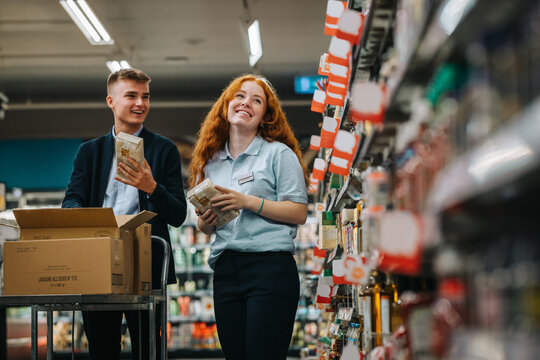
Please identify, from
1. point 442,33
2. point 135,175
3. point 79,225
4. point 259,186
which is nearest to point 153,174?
point 135,175

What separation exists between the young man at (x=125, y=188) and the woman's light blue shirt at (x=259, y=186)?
37cm

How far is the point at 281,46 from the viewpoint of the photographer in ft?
28.1

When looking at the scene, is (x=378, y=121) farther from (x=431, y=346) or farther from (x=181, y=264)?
(x=181, y=264)

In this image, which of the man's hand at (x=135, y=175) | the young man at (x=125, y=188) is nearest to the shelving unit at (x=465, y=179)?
the man's hand at (x=135, y=175)

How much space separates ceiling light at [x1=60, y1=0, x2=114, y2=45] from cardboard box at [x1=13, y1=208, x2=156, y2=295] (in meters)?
3.36

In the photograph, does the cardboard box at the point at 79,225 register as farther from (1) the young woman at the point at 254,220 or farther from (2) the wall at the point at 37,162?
(2) the wall at the point at 37,162

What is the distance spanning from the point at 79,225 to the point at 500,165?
2140 millimetres

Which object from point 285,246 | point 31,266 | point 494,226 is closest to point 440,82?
point 494,226

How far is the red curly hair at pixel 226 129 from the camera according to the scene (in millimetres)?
2926

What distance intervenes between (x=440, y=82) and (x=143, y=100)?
2.21 metres

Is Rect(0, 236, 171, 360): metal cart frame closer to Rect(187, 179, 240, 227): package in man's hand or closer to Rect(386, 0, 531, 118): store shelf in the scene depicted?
Rect(187, 179, 240, 227): package in man's hand

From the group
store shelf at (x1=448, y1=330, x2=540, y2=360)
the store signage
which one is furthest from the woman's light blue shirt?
the store signage

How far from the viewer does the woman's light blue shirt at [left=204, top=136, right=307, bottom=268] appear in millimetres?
2648

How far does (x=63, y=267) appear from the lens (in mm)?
2604
